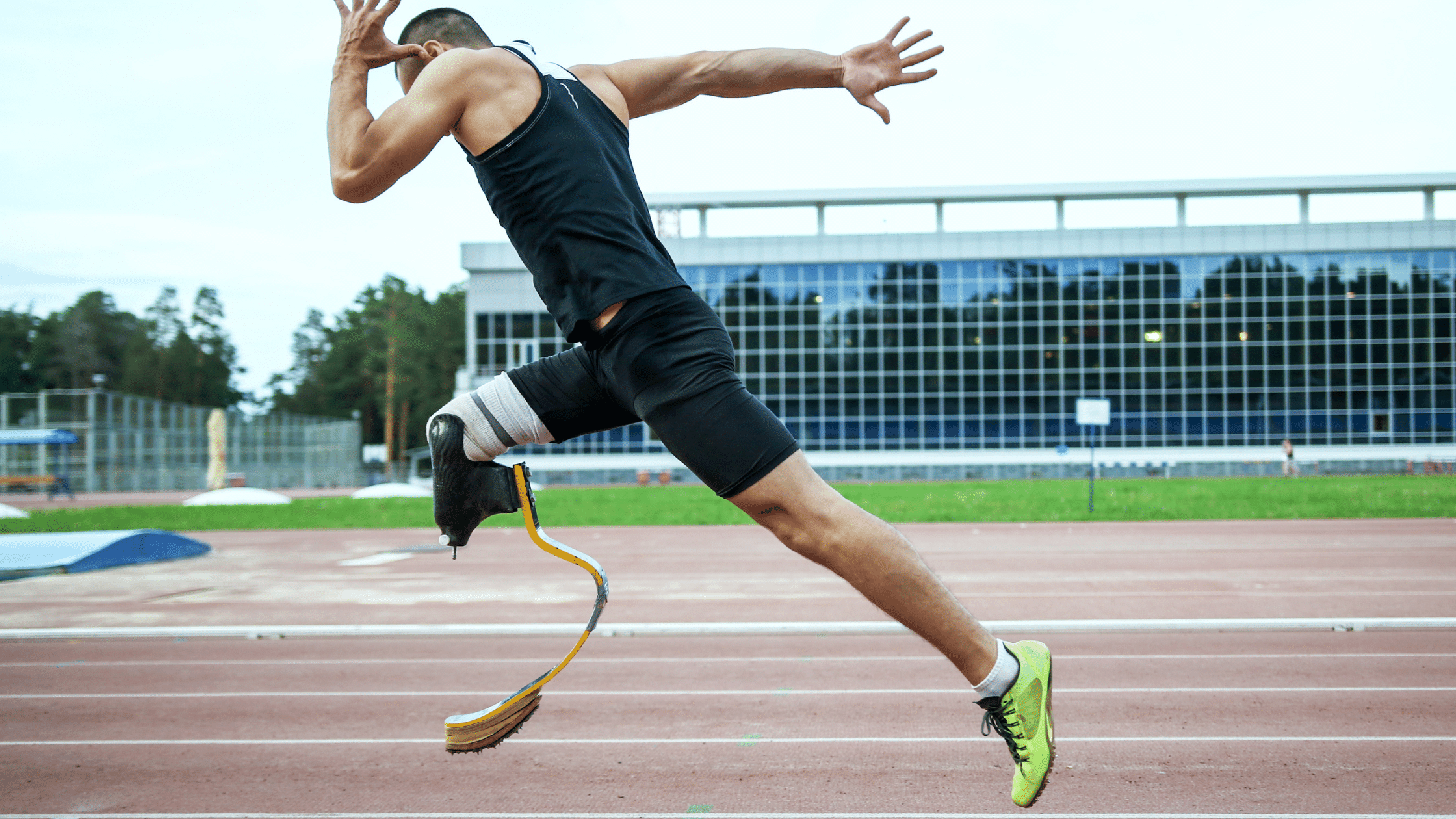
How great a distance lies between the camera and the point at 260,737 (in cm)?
396

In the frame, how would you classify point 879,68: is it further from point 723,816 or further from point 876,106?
point 723,816

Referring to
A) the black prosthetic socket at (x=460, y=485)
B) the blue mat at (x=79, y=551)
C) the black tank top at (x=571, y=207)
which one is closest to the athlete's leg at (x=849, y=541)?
the black tank top at (x=571, y=207)

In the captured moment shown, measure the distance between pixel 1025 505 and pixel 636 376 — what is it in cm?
2155

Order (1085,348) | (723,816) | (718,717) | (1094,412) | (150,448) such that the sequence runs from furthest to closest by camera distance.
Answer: (1085,348) < (150,448) < (1094,412) < (718,717) < (723,816)

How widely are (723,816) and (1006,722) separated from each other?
3.52 ft

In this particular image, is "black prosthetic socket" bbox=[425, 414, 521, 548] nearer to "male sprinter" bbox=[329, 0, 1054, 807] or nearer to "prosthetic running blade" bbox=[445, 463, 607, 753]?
"prosthetic running blade" bbox=[445, 463, 607, 753]

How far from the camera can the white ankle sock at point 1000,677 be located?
219 centimetres

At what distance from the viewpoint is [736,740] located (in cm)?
378

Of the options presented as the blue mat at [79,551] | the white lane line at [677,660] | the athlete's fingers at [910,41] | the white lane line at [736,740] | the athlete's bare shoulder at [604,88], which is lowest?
the blue mat at [79,551]

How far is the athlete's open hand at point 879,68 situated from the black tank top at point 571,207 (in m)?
0.79

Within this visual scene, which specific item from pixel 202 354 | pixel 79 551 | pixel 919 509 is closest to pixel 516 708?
pixel 79 551

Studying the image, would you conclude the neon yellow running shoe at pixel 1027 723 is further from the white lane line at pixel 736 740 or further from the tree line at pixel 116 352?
the tree line at pixel 116 352

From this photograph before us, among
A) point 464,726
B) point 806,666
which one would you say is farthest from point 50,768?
point 806,666

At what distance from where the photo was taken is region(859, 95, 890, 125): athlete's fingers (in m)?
2.59
